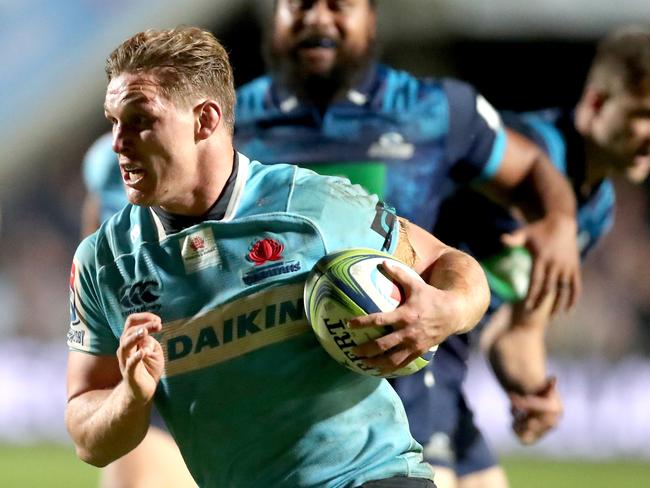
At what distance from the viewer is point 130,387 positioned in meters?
3.03

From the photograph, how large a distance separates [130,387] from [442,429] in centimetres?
293

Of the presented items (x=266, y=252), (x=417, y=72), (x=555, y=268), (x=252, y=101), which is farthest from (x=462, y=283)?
(x=417, y=72)

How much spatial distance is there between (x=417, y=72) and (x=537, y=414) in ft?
21.2

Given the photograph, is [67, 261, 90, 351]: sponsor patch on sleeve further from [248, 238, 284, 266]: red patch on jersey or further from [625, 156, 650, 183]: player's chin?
[625, 156, 650, 183]: player's chin

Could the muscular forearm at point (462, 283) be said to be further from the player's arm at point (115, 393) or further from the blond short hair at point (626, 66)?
the blond short hair at point (626, 66)

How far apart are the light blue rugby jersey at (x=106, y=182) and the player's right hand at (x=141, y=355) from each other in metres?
2.73

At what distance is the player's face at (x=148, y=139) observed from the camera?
10.5 feet

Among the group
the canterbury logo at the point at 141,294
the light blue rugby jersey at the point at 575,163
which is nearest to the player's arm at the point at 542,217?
the light blue rugby jersey at the point at 575,163

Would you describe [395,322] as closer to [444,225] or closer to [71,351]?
[71,351]

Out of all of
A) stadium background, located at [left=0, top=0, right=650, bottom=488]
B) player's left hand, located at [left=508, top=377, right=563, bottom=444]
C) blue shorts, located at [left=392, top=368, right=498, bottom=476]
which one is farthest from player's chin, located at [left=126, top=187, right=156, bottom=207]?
stadium background, located at [left=0, top=0, right=650, bottom=488]

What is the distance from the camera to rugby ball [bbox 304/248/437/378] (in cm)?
306

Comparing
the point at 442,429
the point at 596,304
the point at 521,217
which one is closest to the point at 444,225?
the point at 521,217

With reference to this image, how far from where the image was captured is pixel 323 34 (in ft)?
19.1

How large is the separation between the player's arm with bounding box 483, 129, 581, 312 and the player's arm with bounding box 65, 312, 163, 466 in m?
2.48
